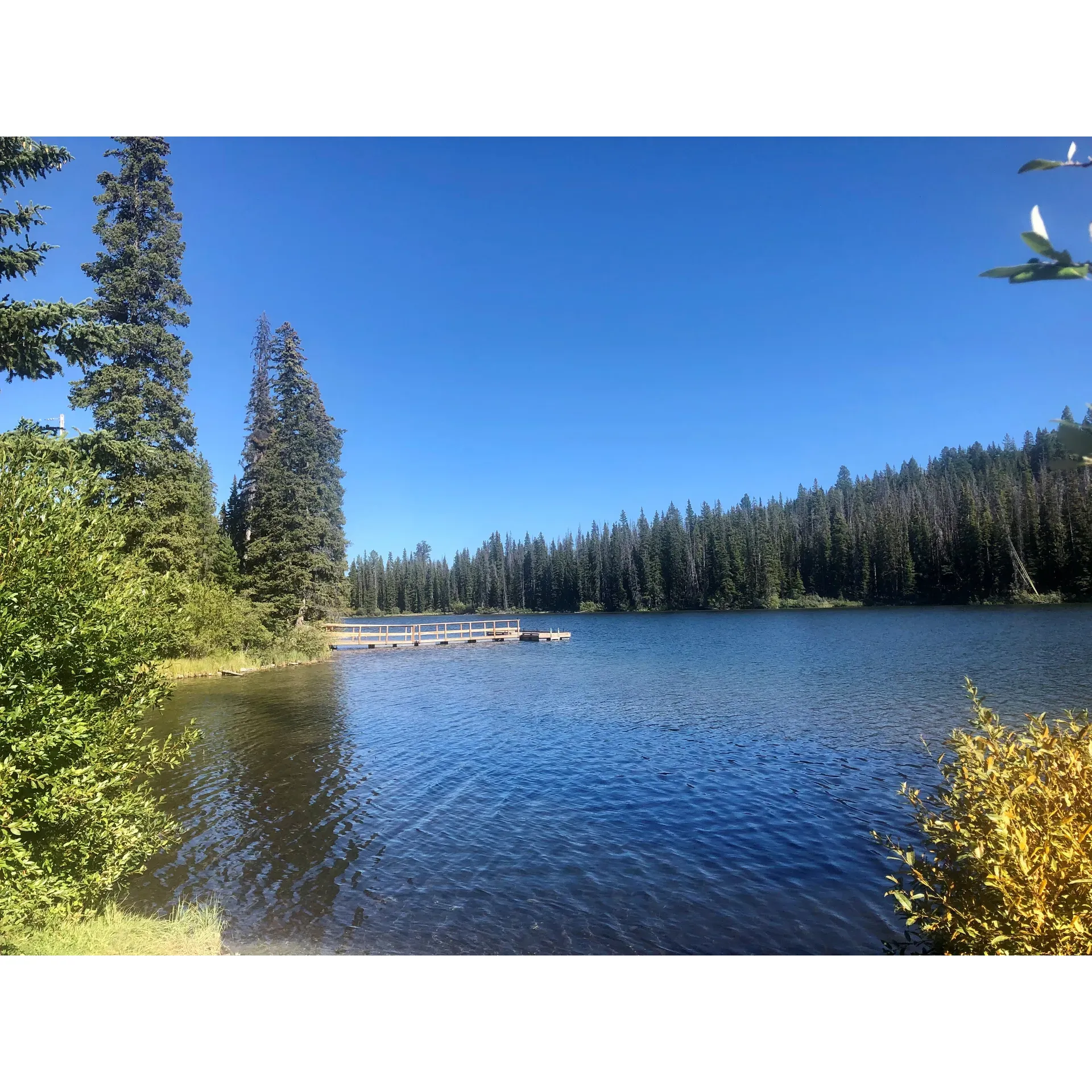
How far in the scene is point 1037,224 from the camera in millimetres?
1141

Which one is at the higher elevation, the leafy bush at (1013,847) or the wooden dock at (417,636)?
the leafy bush at (1013,847)

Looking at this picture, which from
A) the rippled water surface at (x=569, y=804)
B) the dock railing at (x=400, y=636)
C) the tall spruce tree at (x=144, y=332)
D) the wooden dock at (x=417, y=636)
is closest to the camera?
the rippled water surface at (x=569, y=804)

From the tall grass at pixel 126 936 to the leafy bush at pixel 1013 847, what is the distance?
17.4 ft

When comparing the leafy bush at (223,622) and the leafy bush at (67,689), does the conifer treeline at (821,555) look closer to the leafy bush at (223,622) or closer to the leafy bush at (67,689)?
the leafy bush at (223,622)

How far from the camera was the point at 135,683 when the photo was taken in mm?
5609

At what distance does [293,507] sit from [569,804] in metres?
23.6

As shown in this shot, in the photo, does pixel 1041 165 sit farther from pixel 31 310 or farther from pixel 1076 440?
pixel 31 310

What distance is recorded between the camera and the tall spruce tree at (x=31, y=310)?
23.7 ft

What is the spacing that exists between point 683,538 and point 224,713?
7001 cm

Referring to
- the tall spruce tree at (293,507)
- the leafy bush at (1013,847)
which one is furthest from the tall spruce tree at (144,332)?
the leafy bush at (1013,847)

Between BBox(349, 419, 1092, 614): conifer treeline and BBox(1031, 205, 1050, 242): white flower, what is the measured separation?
91.0 ft

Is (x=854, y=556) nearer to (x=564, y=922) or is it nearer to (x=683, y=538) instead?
(x=683, y=538)

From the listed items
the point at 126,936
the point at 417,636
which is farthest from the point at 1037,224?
the point at 417,636
